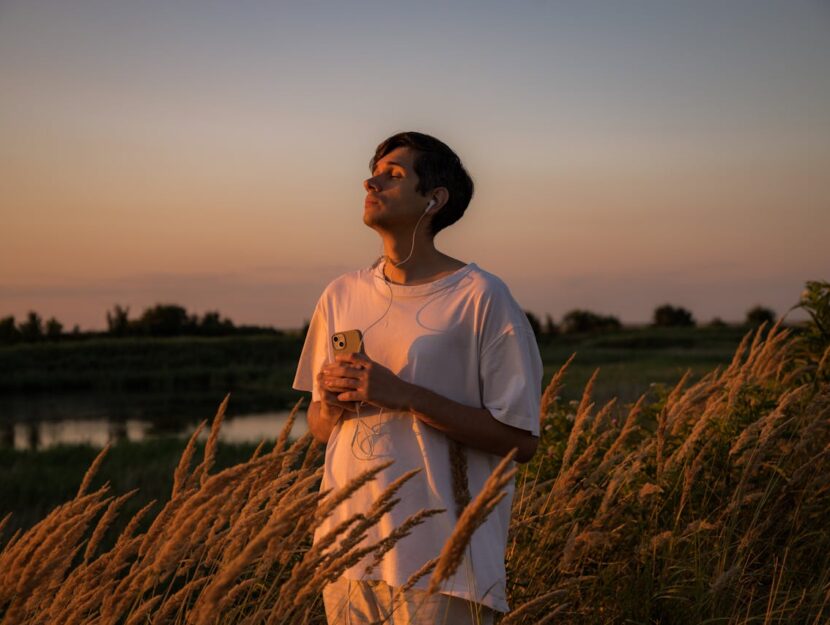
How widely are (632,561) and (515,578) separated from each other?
2.11 ft

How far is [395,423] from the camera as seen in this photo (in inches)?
91.2

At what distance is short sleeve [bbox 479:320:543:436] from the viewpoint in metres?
2.24

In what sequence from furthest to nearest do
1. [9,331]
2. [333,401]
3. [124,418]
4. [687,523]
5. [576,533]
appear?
[9,331] → [124,418] → [687,523] → [576,533] → [333,401]

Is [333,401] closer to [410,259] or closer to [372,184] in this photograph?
[410,259]

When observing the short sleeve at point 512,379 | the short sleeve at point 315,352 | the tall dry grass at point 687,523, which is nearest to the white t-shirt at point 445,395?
the short sleeve at point 512,379

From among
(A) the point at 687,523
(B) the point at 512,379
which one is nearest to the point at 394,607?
(B) the point at 512,379

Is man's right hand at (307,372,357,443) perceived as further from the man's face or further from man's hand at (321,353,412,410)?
the man's face

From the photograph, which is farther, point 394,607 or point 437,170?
point 437,170

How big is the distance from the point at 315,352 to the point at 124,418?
26.8 meters

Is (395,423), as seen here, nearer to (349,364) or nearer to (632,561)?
(349,364)

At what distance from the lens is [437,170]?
8.06ft

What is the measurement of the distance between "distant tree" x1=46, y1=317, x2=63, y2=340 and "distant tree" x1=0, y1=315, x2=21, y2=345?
140cm

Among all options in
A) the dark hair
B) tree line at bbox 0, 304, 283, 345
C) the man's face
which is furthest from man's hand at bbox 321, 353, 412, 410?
tree line at bbox 0, 304, 283, 345

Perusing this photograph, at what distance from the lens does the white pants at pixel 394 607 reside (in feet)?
7.18
